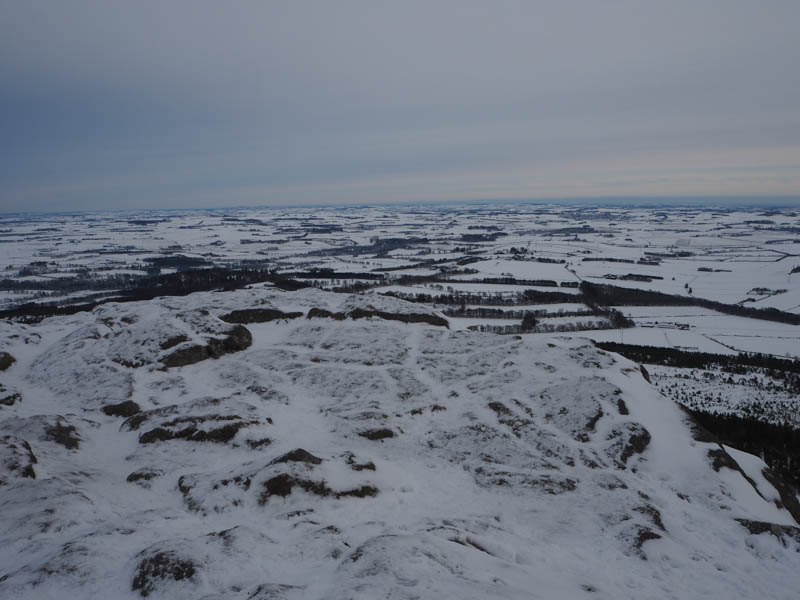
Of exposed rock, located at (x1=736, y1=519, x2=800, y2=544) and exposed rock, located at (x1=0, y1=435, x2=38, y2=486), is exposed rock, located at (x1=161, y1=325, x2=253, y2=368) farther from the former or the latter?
exposed rock, located at (x1=736, y1=519, x2=800, y2=544)

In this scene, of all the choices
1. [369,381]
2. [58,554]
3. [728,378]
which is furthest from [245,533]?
[728,378]

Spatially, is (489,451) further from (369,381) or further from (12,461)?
(12,461)

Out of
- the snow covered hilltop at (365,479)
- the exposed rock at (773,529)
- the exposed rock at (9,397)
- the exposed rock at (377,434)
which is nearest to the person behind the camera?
the snow covered hilltop at (365,479)

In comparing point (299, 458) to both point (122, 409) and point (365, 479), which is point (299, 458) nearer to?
point (365, 479)

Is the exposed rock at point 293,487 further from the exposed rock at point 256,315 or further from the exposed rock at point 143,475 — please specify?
the exposed rock at point 256,315

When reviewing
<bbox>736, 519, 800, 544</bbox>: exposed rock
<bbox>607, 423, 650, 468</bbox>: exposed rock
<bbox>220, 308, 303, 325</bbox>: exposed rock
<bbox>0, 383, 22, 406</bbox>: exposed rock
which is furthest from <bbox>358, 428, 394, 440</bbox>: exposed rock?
<bbox>220, 308, 303, 325</bbox>: exposed rock

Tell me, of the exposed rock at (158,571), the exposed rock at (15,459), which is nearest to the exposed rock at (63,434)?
the exposed rock at (15,459)

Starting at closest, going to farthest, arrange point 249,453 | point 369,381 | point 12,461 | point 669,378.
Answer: point 12,461
point 249,453
point 369,381
point 669,378

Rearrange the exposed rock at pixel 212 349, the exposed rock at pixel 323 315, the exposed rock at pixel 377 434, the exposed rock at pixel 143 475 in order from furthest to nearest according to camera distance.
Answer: the exposed rock at pixel 323 315
the exposed rock at pixel 212 349
the exposed rock at pixel 377 434
the exposed rock at pixel 143 475
